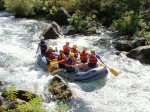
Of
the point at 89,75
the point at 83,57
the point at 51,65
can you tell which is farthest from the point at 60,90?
the point at 83,57

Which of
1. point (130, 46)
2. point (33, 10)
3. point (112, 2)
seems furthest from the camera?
point (33, 10)

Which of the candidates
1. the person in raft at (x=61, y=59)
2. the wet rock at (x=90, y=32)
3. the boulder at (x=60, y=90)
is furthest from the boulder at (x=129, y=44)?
the boulder at (x=60, y=90)

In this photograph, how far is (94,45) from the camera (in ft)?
59.5

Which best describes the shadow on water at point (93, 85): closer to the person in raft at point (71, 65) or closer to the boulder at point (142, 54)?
the person in raft at point (71, 65)

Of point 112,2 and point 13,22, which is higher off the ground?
point 112,2

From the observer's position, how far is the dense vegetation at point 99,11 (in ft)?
62.3

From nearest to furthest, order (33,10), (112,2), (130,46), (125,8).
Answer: (130,46)
(125,8)
(112,2)
(33,10)

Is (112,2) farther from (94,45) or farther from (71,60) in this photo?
(71,60)

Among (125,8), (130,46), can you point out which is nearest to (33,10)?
(125,8)

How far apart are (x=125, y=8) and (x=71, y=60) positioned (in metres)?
8.04

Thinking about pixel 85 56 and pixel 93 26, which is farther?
pixel 93 26

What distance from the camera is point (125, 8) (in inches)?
813

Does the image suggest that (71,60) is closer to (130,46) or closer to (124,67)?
(124,67)

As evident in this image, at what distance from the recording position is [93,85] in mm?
13406
